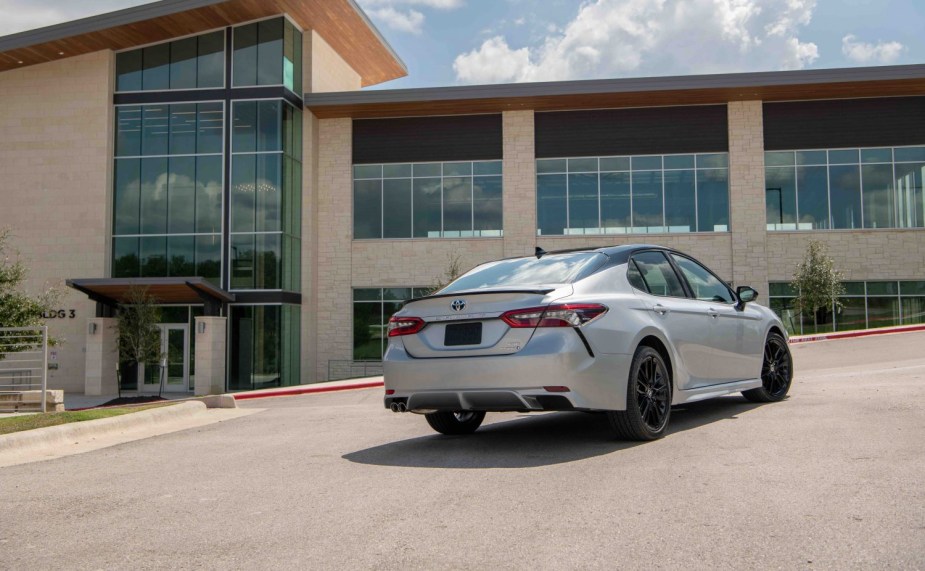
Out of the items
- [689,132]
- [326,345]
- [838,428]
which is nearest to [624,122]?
[689,132]

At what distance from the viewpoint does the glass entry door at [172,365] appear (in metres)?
27.9

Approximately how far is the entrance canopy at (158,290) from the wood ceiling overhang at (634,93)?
7.61 metres

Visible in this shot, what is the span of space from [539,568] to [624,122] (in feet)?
89.9

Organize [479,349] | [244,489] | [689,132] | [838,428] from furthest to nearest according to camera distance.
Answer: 1. [689,132]
2. [838,428]
3. [479,349]
4. [244,489]

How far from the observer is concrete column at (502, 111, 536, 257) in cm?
2964

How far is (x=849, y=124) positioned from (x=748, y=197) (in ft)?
13.5

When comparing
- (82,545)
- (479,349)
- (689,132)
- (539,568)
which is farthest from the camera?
(689,132)

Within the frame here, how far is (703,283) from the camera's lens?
27.4 feet

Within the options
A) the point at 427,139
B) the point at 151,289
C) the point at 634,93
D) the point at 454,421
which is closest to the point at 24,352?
the point at 151,289

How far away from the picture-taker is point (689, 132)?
29.4 metres

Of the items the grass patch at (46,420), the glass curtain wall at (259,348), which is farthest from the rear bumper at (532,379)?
the glass curtain wall at (259,348)

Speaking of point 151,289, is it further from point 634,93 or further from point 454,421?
point 454,421

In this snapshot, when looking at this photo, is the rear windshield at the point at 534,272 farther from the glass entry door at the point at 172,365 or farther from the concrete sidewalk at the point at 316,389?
the glass entry door at the point at 172,365

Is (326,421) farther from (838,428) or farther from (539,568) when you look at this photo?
(539,568)
